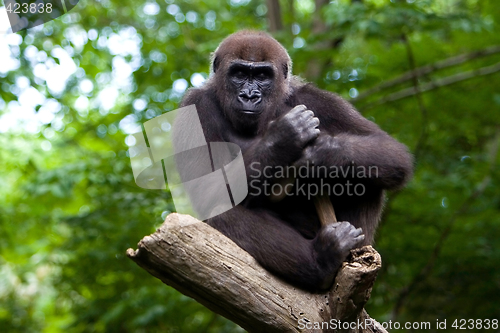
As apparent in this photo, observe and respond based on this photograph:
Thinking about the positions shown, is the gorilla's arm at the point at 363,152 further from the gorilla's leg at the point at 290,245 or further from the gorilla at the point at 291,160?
the gorilla's leg at the point at 290,245

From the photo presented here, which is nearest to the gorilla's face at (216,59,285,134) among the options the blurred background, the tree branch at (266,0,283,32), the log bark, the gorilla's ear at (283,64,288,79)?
the gorilla's ear at (283,64,288,79)

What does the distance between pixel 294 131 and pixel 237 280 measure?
1.03 metres

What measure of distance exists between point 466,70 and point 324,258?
5.02m

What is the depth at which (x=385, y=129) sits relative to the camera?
6344 millimetres

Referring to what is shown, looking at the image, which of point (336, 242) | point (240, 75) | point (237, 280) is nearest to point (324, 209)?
point (336, 242)

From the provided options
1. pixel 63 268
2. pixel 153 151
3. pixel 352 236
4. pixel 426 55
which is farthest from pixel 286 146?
pixel 63 268

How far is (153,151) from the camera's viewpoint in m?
3.66

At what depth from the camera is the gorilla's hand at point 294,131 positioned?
10.4 feet

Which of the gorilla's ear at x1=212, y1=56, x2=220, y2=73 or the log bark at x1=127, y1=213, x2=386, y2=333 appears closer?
the log bark at x1=127, y1=213, x2=386, y2=333

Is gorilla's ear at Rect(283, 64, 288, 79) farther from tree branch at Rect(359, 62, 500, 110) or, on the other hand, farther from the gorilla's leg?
tree branch at Rect(359, 62, 500, 110)

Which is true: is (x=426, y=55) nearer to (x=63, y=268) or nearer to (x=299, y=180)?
(x=299, y=180)

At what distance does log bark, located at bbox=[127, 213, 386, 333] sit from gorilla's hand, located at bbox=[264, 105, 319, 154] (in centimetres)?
74

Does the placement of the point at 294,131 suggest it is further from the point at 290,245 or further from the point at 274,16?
the point at 274,16

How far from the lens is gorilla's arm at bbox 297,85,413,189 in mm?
3283
